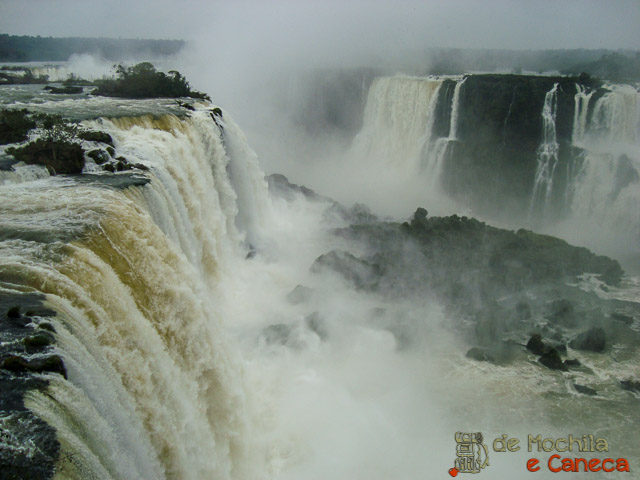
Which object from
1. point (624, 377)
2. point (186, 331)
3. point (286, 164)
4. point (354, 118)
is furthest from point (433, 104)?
point (186, 331)

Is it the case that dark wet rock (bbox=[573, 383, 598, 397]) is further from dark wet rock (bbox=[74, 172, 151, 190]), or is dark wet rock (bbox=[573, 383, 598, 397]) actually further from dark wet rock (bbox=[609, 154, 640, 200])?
dark wet rock (bbox=[609, 154, 640, 200])

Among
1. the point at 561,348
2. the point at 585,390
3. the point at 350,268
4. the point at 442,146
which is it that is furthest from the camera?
the point at 442,146

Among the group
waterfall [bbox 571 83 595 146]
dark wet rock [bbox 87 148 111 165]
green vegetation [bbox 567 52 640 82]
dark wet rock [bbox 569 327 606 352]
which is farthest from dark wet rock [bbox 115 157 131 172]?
green vegetation [bbox 567 52 640 82]

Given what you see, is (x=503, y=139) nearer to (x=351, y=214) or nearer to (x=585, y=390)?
(x=351, y=214)

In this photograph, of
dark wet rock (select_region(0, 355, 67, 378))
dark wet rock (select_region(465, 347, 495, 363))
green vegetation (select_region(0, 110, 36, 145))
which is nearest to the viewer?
dark wet rock (select_region(0, 355, 67, 378))

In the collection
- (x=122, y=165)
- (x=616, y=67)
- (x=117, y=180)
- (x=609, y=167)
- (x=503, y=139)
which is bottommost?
(x=117, y=180)

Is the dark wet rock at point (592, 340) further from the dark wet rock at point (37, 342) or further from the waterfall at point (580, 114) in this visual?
the dark wet rock at point (37, 342)

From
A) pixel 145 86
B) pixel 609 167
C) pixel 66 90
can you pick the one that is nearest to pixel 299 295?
pixel 145 86
